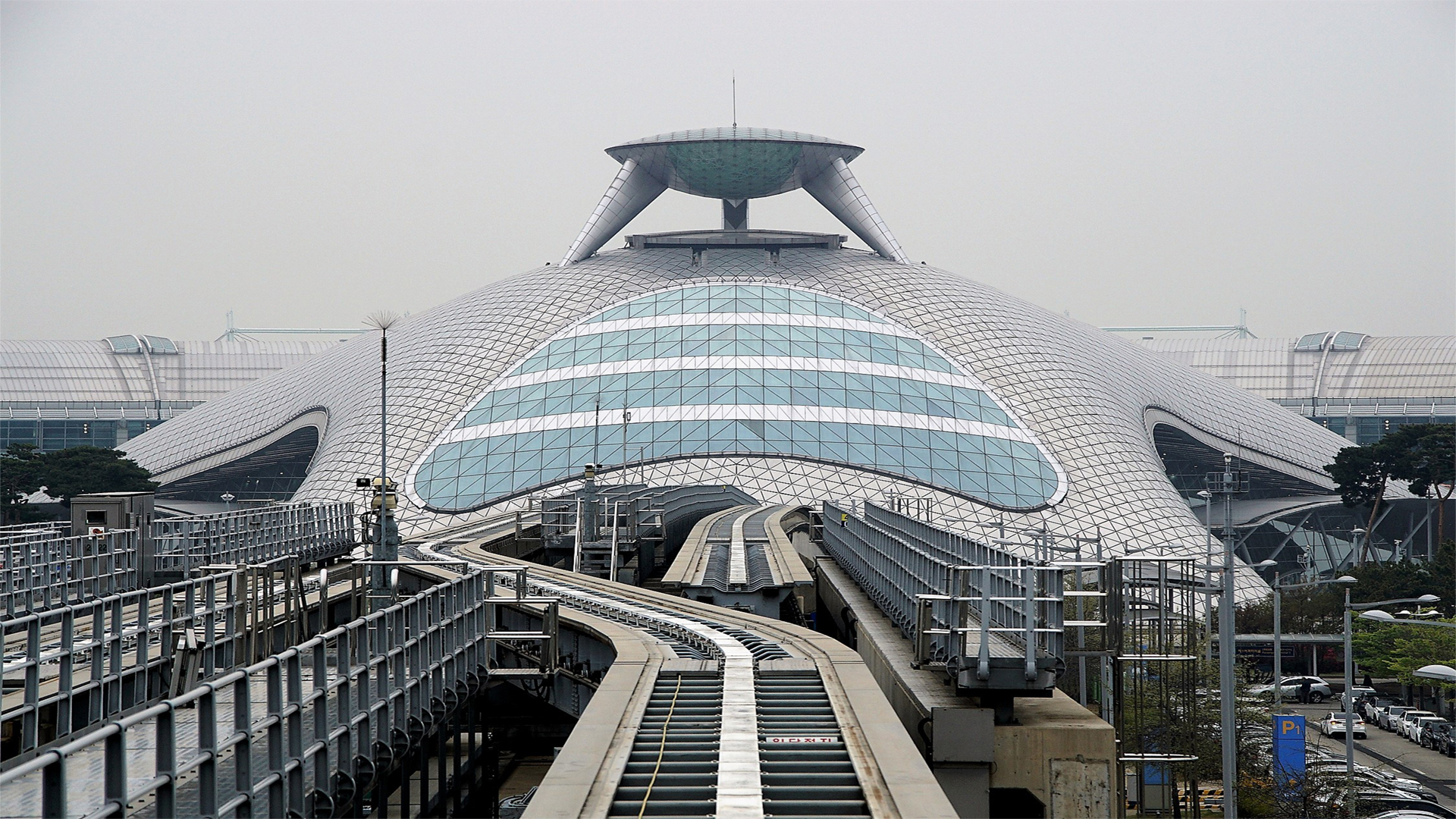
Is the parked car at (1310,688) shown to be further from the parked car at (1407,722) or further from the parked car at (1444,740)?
the parked car at (1444,740)

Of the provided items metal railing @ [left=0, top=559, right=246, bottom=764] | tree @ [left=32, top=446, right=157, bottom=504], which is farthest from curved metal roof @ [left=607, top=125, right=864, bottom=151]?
metal railing @ [left=0, top=559, right=246, bottom=764]

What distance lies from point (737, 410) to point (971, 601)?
77.9m

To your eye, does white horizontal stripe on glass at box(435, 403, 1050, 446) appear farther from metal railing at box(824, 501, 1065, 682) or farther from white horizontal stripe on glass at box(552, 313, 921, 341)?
metal railing at box(824, 501, 1065, 682)

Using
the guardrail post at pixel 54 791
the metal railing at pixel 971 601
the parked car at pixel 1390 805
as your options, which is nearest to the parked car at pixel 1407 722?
the parked car at pixel 1390 805

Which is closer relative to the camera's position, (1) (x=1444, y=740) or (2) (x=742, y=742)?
(2) (x=742, y=742)

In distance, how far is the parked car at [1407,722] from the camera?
216ft

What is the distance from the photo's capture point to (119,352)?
193125mm

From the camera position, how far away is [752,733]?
1711 centimetres

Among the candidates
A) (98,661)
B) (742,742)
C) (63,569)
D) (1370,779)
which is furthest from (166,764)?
(1370,779)

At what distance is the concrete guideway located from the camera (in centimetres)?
1416

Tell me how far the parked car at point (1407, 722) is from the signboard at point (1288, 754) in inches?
810

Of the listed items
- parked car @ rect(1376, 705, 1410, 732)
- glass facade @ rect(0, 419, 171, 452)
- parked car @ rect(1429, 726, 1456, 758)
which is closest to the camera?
parked car @ rect(1429, 726, 1456, 758)

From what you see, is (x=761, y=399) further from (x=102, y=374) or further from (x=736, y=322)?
(x=102, y=374)

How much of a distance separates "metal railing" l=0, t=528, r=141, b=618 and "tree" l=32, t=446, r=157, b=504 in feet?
231
